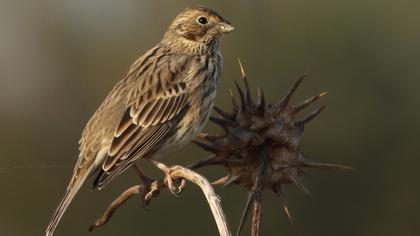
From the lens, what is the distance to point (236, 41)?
1661 cm

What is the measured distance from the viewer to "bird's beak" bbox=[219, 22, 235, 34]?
29.5 feet

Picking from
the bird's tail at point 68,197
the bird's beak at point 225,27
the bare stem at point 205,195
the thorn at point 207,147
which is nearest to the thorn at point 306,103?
the thorn at point 207,147

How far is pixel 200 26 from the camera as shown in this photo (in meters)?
9.17

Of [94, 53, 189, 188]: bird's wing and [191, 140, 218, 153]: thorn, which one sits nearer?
[191, 140, 218, 153]: thorn

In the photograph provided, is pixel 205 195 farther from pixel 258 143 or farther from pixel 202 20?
pixel 202 20

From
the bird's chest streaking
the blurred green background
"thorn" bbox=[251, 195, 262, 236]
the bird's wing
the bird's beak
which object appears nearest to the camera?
"thorn" bbox=[251, 195, 262, 236]

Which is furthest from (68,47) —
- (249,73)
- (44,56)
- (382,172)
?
(382,172)

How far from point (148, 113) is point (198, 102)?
13.7 inches

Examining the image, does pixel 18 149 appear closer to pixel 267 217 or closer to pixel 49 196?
pixel 49 196

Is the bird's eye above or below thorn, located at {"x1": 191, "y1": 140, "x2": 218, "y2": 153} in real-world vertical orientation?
above

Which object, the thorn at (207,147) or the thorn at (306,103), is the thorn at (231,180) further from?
the thorn at (306,103)

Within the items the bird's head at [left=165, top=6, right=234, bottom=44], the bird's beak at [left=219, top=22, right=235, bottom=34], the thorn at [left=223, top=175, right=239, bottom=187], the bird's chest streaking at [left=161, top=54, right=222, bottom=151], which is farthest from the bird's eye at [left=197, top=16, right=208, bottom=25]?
the thorn at [left=223, top=175, right=239, bottom=187]

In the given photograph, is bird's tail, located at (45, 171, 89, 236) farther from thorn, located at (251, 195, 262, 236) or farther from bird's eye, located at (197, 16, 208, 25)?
bird's eye, located at (197, 16, 208, 25)

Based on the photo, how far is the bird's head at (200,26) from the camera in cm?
906
